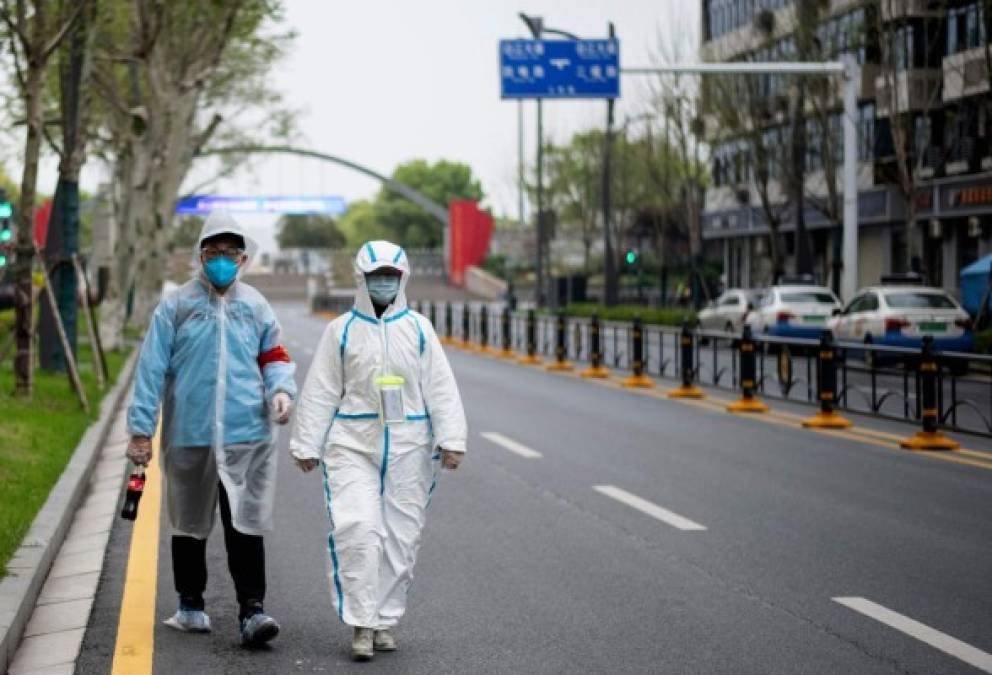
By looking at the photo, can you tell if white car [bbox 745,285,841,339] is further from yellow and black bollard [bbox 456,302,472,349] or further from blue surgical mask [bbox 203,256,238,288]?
blue surgical mask [bbox 203,256,238,288]

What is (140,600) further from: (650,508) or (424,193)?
(424,193)

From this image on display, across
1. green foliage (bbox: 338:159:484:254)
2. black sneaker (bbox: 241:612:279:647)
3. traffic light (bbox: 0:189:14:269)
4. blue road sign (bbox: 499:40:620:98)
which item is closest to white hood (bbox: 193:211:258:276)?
black sneaker (bbox: 241:612:279:647)

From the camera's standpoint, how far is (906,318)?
29.5 meters

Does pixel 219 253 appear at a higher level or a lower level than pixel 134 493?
higher

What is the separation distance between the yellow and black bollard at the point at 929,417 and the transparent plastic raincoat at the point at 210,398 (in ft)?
32.4

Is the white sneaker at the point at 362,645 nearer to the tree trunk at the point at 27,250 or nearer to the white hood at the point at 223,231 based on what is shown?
the white hood at the point at 223,231

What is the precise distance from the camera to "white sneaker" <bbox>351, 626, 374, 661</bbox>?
6.99 m

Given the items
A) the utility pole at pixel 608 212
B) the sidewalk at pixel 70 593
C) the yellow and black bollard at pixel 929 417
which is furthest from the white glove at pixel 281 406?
the utility pole at pixel 608 212

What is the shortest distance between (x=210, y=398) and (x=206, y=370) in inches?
4.7

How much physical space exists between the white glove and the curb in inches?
52.3

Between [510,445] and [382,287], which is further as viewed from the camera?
[510,445]

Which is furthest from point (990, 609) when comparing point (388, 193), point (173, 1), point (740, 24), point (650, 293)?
point (388, 193)

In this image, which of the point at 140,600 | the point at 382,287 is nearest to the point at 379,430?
the point at 382,287

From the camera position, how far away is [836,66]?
3103cm
